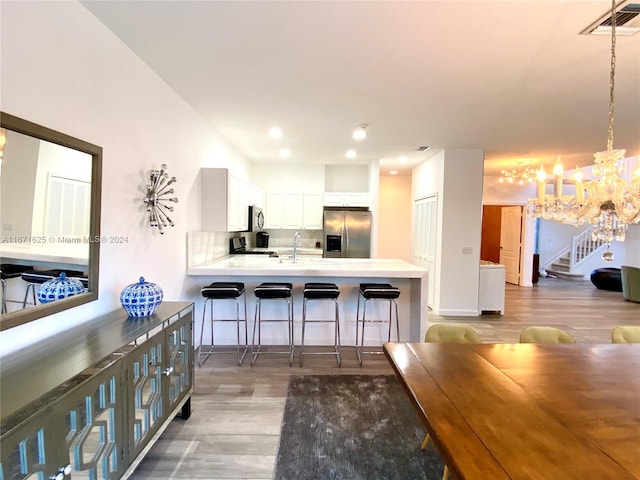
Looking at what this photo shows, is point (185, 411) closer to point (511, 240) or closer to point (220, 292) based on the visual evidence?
point (220, 292)

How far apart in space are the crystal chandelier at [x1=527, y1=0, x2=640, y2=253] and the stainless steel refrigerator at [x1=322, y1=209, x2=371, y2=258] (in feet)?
12.1

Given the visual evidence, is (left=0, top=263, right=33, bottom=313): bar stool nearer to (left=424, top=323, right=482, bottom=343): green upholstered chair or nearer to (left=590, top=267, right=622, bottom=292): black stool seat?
(left=424, top=323, right=482, bottom=343): green upholstered chair

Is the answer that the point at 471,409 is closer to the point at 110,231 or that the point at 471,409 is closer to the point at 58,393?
the point at 58,393

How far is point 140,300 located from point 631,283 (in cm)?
866

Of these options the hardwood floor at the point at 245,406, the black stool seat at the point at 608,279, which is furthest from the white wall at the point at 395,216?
the black stool seat at the point at 608,279

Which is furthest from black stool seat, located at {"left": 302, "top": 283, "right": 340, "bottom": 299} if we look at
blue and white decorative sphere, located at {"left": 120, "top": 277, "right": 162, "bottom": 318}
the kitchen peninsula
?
blue and white decorative sphere, located at {"left": 120, "top": 277, "right": 162, "bottom": 318}

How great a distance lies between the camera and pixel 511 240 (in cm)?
848

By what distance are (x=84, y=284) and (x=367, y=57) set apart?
2350mm

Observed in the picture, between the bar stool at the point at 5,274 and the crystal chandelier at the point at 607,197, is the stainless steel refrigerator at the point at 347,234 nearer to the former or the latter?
the crystal chandelier at the point at 607,197

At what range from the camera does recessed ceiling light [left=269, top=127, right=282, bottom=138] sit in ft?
13.4

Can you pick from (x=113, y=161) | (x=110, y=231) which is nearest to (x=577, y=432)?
(x=110, y=231)

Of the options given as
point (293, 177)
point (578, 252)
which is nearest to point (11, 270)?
point (293, 177)

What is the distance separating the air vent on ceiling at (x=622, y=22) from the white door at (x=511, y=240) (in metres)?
6.94

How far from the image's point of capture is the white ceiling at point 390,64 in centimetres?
185
